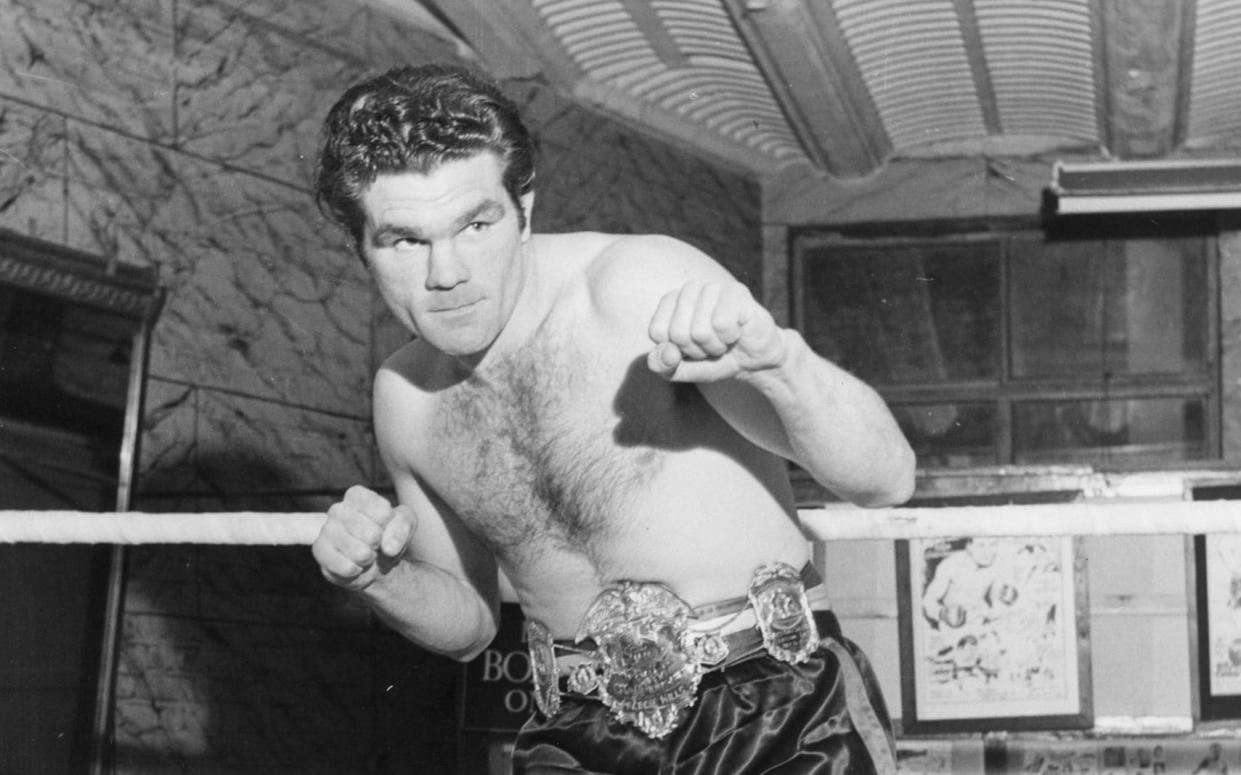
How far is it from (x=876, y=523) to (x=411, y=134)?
609mm

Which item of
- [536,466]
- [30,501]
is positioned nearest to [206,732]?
[30,501]

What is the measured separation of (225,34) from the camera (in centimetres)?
339

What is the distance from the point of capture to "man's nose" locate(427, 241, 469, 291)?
3.99 feet

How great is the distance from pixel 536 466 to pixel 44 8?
2.07 m

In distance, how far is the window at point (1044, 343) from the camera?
15.7 ft

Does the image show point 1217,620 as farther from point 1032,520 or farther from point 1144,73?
point 1144,73

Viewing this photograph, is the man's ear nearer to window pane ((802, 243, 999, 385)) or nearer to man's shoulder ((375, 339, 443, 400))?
man's shoulder ((375, 339, 443, 400))

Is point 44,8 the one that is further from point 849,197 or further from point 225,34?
point 849,197

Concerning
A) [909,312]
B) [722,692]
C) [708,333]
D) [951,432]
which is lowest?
[722,692]

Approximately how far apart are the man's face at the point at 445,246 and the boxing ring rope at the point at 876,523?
0.33 m

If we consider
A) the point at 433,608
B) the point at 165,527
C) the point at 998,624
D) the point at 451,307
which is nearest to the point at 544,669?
the point at 433,608

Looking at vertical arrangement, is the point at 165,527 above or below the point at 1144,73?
below

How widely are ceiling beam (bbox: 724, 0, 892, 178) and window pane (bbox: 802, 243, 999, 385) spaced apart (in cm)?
34

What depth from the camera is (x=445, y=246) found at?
122 cm
